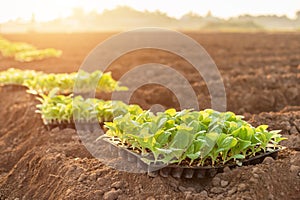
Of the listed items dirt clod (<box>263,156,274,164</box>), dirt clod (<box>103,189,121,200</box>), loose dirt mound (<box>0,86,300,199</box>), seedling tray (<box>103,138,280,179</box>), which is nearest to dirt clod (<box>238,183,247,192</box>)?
loose dirt mound (<box>0,86,300,199</box>)

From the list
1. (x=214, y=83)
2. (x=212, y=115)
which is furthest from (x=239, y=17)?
(x=212, y=115)

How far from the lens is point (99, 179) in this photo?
13.4 ft

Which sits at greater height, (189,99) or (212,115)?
(212,115)

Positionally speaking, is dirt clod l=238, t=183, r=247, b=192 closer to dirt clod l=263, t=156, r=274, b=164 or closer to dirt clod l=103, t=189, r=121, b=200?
dirt clod l=263, t=156, r=274, b=164

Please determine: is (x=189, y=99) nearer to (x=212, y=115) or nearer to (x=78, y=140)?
(x=78, y=140)

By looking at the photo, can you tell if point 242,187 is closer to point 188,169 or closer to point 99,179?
point 188,169

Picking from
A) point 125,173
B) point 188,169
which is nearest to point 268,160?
point 188,169

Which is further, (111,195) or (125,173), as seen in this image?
(125,173)

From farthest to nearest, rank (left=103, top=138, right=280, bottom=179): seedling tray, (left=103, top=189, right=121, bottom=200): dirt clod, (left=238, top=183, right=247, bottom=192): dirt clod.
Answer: (left=103, top=138, right=280, bottom=179): seedling tray → (left=103, top=189, right=121, bottom=200): dirt clod → (left=238, top=183, right=247, bottom=192): dirt clod

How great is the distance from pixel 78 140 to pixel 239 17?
79430mm

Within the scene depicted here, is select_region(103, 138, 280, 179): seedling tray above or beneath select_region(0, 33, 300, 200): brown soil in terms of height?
above

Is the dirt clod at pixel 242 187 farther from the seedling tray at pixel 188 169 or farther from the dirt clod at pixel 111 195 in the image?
the dirt clod at pixel 111 195

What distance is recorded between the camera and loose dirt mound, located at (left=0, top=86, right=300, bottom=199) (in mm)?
3754

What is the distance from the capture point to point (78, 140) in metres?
5.52
